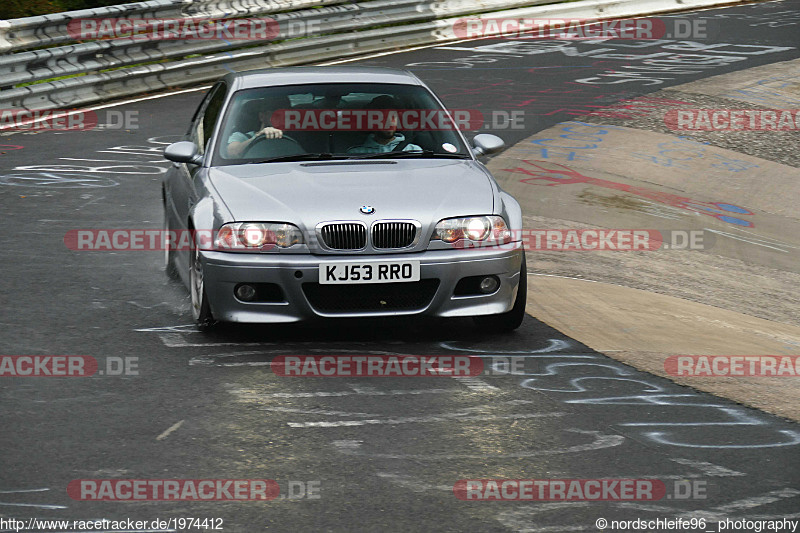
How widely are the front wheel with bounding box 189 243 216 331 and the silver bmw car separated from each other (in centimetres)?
1

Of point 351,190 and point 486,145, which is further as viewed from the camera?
point 486,145

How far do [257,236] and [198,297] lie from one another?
0.69 meters

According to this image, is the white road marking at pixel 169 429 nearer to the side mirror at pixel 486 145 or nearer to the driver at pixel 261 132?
the driver at pixel 261 132

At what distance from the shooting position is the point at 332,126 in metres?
8.25

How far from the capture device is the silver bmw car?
7066 millimetres

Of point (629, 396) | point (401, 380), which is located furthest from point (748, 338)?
point (401, 380)

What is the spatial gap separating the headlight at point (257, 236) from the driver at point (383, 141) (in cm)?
119

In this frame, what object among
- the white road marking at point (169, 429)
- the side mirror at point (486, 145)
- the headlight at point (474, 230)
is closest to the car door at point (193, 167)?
the headlight at point (474, 230)

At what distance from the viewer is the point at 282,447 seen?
5504 mm

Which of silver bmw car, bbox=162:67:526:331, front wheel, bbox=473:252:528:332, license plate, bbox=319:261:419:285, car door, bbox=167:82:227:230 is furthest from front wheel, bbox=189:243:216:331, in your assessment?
front wheel, bbox=473:252:528:332

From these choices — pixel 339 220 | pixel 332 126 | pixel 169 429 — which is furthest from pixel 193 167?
pixel 169 429

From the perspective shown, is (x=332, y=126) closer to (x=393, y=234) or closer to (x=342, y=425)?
(x=393, y=234)

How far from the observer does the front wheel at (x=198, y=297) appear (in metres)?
7.34

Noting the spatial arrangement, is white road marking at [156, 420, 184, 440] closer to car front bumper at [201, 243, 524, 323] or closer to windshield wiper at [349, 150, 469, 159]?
car front bumper at [201, 243, 524, 323]
